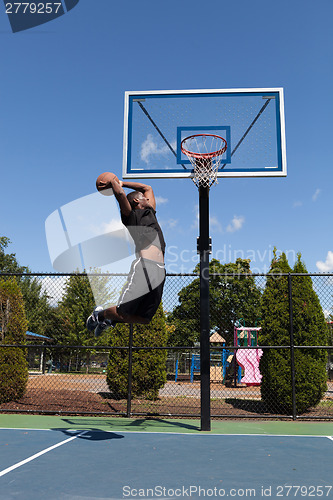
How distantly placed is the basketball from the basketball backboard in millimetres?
3467

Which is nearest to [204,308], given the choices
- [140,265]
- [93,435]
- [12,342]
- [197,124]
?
[93,435]

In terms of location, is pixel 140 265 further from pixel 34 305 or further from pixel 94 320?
pixel 34 305

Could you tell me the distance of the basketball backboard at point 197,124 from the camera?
26.6ft

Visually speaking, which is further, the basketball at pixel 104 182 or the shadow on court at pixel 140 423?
the shadow on court at pixel 140 423

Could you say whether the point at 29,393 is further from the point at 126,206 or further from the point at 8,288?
the point at 126,206

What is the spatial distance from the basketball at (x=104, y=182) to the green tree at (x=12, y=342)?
6.40 meters

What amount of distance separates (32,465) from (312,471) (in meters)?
3.08

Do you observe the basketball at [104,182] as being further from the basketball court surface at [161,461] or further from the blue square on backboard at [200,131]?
the blue square on backboard at [200,131]

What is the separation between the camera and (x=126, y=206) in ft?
15.1

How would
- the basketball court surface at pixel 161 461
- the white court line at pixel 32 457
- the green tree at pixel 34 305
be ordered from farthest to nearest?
the green tree at pixel 34 305
the white court line at pixel 32 457
the basketball court surface at pixel 161 461

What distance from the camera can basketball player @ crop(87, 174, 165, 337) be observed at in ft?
15.0

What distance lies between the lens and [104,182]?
181 inches

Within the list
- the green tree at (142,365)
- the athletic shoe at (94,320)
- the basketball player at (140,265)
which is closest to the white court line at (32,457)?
the athletic shoe at (94,320)

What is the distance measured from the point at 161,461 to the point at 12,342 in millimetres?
6184
